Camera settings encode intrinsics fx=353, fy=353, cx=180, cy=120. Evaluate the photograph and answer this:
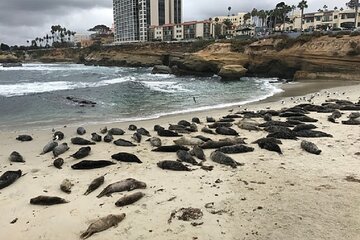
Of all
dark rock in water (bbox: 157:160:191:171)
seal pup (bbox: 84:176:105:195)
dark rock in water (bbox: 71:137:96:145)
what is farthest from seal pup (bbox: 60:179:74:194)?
dark rock in water (bbox: 71:137:96:145)

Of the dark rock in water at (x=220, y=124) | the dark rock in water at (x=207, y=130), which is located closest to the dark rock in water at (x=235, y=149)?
the dark rock in water at (x=207, y=130)

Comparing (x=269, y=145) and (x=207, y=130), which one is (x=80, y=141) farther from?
(x=269, y=145)

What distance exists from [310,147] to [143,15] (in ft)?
458

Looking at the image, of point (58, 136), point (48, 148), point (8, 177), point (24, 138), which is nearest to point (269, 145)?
point (48, 148)

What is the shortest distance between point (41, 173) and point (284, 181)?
245 inches

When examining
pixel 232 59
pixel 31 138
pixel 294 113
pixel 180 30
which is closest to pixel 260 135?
pixel 294 113

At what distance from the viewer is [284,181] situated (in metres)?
8.08

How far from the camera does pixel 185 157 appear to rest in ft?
32.8

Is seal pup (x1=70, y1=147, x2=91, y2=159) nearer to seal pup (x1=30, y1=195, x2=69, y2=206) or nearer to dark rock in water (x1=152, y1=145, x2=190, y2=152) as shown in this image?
dark rock in water (x1=152, y1=145, x2=190, y2=152)

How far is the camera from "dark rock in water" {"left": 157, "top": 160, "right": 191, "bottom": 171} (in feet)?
30.2

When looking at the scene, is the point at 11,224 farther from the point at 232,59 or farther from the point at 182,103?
the point at 232,59

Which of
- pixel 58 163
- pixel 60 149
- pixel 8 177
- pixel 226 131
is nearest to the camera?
pixel 8 177

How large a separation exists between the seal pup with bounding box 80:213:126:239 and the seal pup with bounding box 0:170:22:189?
11.5 ft

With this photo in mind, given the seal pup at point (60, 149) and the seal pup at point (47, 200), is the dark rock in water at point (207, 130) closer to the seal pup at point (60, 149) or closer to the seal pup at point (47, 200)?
the seal pup at point (60, 149)
